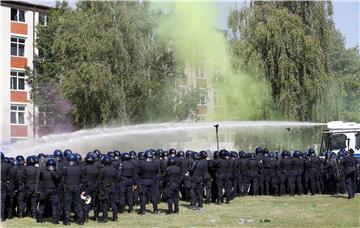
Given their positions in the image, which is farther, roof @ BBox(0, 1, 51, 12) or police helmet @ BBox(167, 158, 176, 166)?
roof @ BBox(0, 1, 51, 12)

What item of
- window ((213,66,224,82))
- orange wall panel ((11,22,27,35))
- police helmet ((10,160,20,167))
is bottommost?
police helmet ((10,160,20,167))

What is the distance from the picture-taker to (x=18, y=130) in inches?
2137

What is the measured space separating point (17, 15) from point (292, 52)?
91.1 ft

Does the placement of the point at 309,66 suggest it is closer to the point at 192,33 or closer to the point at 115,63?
the point at 192,33

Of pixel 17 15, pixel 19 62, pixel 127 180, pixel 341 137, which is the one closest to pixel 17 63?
pixel 19 62

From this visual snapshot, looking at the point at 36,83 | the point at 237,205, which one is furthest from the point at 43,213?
the point at 36,83

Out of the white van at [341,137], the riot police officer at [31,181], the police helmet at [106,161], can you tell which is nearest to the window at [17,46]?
the white van at [341,137]

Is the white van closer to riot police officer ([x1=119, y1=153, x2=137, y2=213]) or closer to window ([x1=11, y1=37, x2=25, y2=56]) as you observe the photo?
riot police officer ([x1=119, y1=153, x2=137, y2=213])

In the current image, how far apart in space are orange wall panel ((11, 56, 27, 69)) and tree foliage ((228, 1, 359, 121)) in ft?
74.9

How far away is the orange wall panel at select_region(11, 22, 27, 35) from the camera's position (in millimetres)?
54987

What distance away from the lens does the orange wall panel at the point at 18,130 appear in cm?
5400

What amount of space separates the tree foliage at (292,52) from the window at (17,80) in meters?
23.1

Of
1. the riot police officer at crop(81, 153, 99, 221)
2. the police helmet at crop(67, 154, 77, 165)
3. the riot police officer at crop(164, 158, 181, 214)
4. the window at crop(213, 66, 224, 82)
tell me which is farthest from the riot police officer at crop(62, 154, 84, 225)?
the window at crop(213, 66, 224, 82)

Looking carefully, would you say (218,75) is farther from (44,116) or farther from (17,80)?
(17,80)
